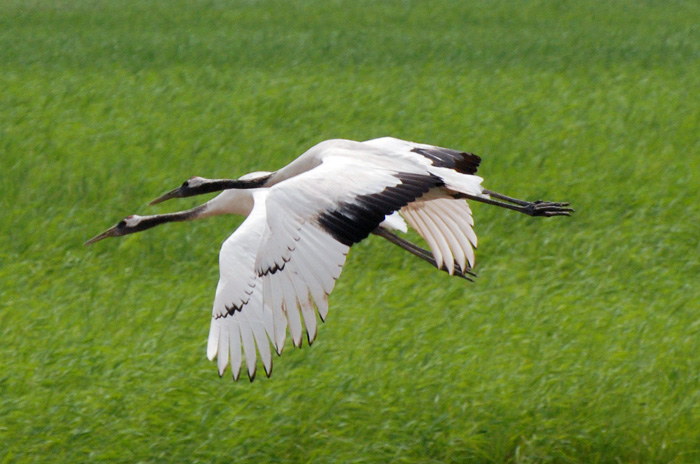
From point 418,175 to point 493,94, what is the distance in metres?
9.23

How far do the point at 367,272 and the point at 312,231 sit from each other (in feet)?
13.6

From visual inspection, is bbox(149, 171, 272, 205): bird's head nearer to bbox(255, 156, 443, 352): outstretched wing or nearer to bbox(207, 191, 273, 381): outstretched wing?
bbox(207, 191, 273, 381): outstretched wing

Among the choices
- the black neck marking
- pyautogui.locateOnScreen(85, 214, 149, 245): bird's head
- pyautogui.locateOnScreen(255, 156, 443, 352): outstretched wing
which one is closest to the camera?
pyautogui.locateOnScreen(255, 156, 443, 352): outstretched wing

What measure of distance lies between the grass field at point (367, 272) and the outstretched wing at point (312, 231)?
173 cm

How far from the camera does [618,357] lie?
21.8ft

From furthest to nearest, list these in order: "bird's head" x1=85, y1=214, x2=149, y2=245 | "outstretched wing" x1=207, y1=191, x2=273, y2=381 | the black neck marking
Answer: "bird's head" x1=85, y1=214, x2=149, y2=245 → the black neck marking → "outstretched wing" x1=207, y1=191, x2=273, y2=381

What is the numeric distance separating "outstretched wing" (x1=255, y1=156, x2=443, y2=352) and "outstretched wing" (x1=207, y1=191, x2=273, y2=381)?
4.1 inches

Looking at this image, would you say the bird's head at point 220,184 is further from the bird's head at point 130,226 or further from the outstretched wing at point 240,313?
the outstretched wing at point 240,313

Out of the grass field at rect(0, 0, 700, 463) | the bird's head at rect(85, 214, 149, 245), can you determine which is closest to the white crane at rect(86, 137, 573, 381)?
the bird's head at rect(85, 214, 149, 245)

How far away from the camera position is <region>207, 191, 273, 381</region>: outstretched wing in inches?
169

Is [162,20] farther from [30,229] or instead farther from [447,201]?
[447,201]

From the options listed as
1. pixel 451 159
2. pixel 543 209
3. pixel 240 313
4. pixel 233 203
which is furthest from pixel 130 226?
pixel 543 209

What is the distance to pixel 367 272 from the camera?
839 cm

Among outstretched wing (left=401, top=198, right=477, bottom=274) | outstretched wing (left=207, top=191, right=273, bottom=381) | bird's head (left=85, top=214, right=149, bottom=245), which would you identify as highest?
outstretched wing (left=207, top=191, right=273, bottom=381)
